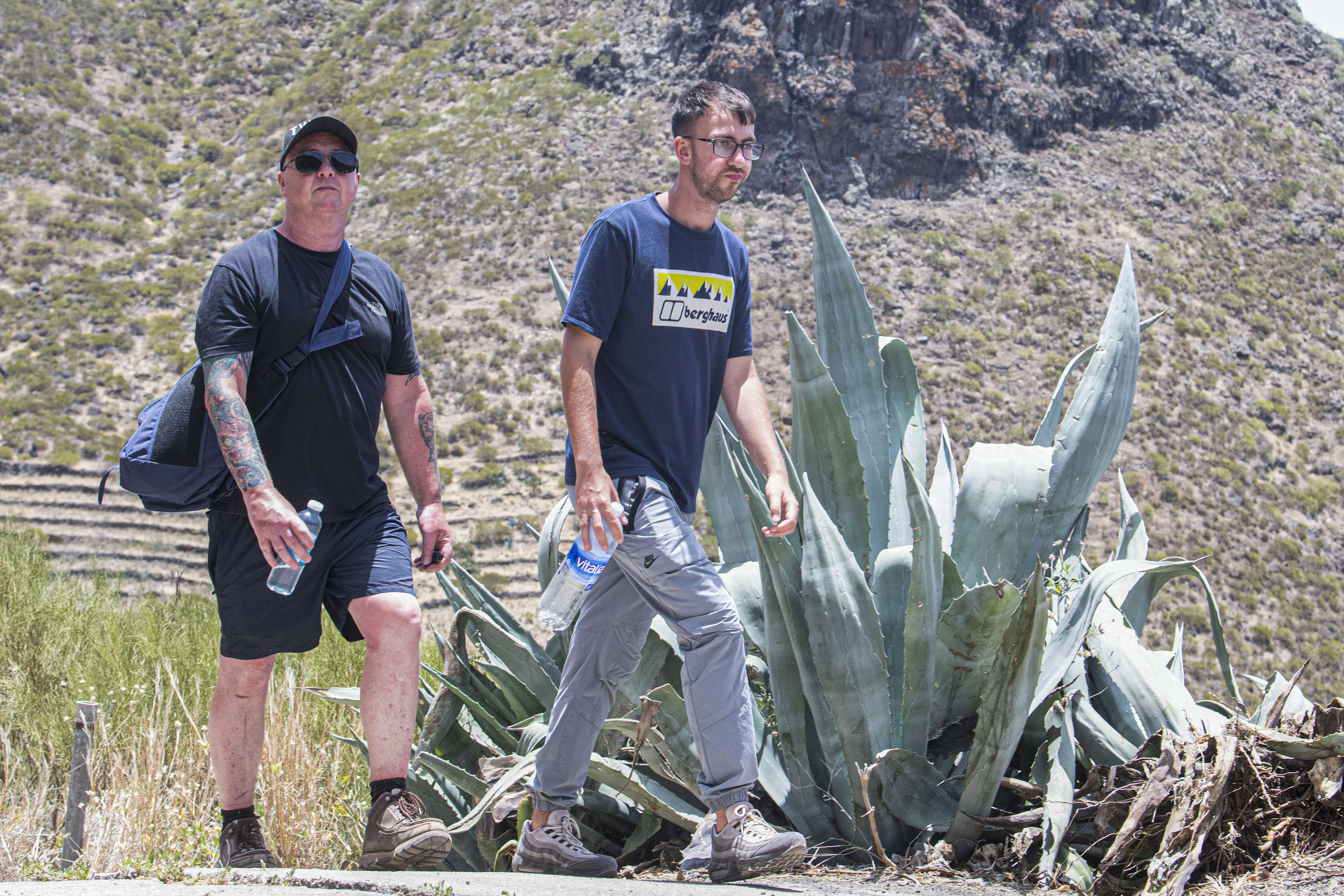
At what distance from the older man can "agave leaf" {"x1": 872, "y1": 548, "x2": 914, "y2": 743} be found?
41.0 inches

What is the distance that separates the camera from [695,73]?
1443 inches

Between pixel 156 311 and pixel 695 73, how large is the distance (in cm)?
1907

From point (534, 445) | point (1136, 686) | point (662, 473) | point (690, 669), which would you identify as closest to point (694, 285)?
point (662, 473)

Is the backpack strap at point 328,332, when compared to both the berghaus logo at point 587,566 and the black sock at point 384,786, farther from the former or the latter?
the black sock at point 384,786

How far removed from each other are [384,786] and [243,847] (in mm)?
380

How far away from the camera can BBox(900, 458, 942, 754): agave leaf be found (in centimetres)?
222

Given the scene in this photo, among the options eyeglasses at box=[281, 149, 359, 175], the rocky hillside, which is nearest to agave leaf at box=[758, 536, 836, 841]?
eyeglasses at box=[281, 149, 359, 175]

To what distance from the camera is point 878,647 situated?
228 cm

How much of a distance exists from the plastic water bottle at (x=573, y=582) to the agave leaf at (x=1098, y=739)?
1132mm

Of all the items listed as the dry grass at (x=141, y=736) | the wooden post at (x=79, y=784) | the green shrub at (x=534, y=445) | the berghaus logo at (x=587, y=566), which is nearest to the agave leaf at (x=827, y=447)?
the berghaus logo at (x=587, y=566)

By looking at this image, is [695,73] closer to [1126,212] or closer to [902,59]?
[902,59]

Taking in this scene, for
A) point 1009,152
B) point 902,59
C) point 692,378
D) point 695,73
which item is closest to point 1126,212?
point 1009,152

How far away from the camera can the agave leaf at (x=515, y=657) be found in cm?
269

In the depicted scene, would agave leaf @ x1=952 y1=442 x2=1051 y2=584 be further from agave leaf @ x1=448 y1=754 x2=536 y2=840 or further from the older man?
the older man
